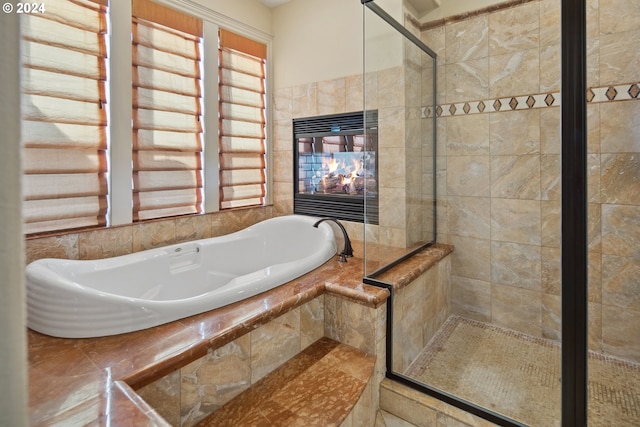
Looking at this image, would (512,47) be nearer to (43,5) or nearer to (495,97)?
(495,97)

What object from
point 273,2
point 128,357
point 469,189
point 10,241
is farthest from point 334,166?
point 10,241

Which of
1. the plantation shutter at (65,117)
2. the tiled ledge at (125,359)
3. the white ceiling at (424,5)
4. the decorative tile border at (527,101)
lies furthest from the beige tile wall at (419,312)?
the plantation shutter at (65,117)

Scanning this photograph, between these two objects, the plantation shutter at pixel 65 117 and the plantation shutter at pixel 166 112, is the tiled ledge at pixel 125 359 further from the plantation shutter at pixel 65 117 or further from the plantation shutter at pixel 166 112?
the plantation shutter at pixel 166 112

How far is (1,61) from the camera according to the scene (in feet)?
0.71

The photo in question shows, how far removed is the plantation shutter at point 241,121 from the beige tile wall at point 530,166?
157 cm

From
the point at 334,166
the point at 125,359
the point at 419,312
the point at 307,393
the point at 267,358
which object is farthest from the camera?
the point at 334,166

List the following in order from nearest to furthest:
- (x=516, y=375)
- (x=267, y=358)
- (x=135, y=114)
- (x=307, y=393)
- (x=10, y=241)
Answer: (x=10, y=241) → (x=307, y=393) → (x=267, y=358) → (x=516, y=375) → (x=135, y=114)

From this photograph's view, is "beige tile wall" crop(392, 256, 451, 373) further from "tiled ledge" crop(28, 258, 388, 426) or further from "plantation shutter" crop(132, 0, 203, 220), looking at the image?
"plantation shutter" crop(132, 0, 203, 220)

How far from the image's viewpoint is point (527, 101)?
2180 mm

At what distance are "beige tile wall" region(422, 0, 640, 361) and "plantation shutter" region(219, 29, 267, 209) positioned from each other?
5.15 ft

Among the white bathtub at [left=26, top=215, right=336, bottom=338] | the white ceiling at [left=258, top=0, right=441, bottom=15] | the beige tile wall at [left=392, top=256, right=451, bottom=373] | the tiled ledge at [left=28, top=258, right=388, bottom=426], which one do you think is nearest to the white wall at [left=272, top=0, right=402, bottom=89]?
the white ceiling at [left=258, top=0, right=441, bottom=15]

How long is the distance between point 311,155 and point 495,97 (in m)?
1.53

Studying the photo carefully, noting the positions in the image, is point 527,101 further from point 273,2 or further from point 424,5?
point 273,2

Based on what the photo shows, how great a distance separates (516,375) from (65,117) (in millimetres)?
3046
